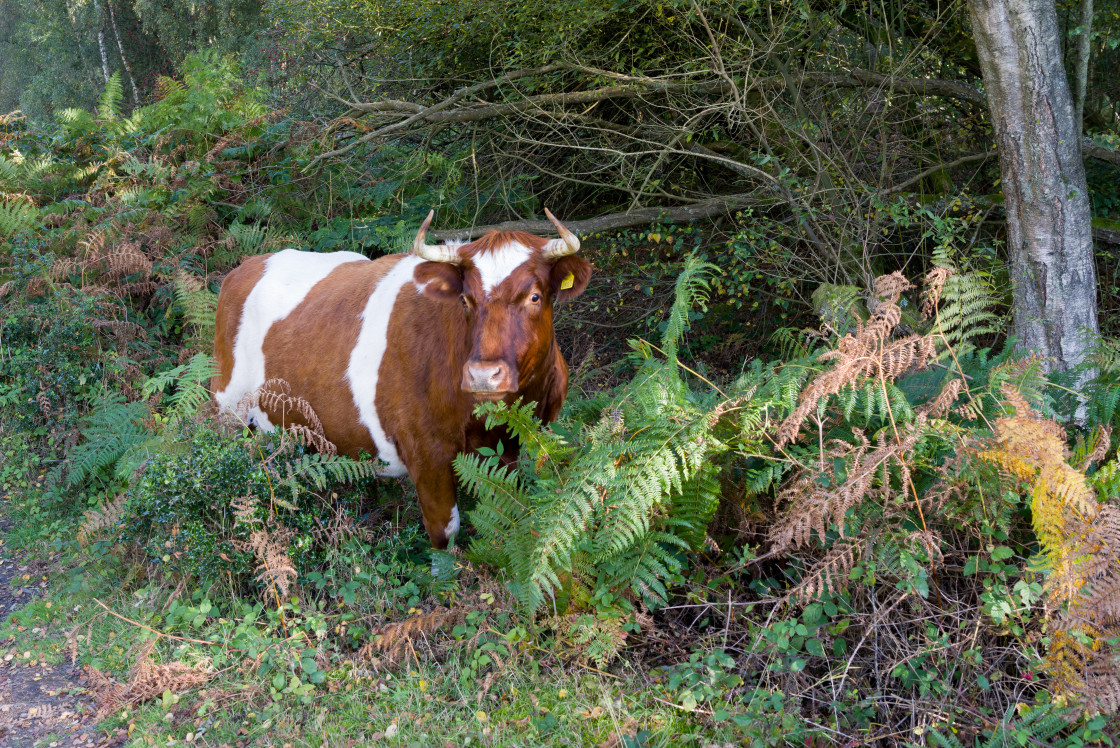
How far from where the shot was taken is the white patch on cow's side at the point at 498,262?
4090 mm

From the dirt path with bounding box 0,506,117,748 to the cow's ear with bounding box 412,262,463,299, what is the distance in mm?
2426

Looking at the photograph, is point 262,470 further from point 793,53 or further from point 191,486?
point 793,53

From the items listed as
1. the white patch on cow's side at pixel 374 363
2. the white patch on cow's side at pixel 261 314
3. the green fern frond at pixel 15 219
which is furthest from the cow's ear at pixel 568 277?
the green fern frond at pixel 15 219

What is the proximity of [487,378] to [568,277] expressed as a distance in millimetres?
854

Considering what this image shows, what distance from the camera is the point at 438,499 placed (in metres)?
4.50

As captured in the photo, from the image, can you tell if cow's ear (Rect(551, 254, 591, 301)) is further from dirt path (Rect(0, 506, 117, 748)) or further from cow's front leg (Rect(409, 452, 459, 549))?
dirt path (Rect(0, 506, 117, 748))

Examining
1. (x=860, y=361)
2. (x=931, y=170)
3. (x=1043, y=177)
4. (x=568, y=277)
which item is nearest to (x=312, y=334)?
(x=568, y=277)

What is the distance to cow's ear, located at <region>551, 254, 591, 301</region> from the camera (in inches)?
171

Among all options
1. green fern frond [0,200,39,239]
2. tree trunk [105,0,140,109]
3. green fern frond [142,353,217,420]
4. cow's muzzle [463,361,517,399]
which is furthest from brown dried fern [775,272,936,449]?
tree trunk [105,0,140,109]

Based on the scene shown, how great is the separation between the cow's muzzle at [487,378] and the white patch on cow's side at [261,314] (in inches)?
83.7

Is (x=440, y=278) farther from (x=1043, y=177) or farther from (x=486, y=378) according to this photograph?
(x=1043, y=177)

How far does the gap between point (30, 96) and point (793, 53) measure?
2232 centimetres

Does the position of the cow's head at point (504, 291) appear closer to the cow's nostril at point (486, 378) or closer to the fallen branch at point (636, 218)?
the cow's nostril at point (486, 378)

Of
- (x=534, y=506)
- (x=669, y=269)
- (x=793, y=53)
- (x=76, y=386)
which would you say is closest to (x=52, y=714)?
(x=534, y=506)
